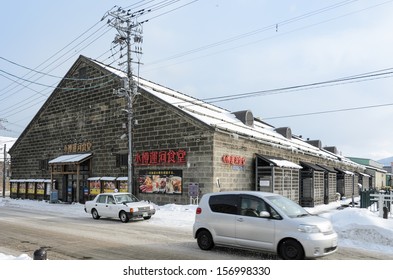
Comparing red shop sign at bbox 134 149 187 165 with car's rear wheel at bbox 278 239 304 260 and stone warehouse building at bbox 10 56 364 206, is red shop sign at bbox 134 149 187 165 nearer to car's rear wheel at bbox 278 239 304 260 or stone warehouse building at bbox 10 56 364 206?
stone warehouse building at bbox 10 56 364 206

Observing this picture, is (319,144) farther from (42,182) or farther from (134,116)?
(42,182)

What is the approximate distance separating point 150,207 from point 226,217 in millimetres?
9247

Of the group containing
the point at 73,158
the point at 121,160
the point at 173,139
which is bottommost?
the point at 121,160

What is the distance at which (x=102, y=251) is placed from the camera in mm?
10211

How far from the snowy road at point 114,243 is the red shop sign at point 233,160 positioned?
790 centimetres

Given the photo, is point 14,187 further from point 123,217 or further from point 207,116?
point 123,217

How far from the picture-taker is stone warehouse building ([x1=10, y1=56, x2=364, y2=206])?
23.6 metres

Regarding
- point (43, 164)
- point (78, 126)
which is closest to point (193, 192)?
point (78, 126)

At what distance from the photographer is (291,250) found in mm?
8742

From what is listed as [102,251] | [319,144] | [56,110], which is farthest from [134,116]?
[319,144]

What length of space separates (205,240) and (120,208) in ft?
27.9

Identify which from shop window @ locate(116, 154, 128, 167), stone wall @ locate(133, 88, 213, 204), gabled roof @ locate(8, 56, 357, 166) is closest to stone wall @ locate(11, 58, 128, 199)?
shop window @ locate(116, 154, 128, 167)

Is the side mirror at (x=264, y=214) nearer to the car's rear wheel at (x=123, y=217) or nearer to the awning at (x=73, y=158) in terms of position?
the car's rear wheel at (x=123, y=217)

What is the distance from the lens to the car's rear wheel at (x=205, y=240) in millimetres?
10234
